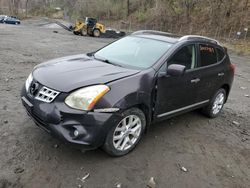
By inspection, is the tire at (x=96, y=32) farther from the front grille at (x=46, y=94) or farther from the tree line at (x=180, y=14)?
the front grille at (x=46, y=94)

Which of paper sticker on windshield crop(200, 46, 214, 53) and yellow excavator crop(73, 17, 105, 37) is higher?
paper sticker on windshield crop(200, 46, 214, 53)

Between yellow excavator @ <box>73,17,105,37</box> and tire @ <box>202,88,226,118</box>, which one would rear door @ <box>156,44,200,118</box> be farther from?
yellow excavator @ <box>73,17,105,37</box>

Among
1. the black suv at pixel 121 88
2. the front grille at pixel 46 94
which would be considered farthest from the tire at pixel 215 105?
the front grille at pixel 46 94

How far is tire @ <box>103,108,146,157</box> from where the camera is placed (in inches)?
116

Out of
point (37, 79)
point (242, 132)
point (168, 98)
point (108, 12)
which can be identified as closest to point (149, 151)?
point (168, 98)

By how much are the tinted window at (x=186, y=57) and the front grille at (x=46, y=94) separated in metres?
1.71

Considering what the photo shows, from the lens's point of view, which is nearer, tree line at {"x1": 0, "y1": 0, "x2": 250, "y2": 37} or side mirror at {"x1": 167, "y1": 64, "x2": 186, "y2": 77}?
side mirror at {"x1": 167, "y1": 64, "x2": 186, "y2": 77}

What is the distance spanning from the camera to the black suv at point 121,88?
106 inches

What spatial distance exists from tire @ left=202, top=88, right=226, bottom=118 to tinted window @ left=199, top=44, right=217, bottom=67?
705 mm

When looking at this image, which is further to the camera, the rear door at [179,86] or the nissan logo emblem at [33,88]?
the rear door at [179,86]

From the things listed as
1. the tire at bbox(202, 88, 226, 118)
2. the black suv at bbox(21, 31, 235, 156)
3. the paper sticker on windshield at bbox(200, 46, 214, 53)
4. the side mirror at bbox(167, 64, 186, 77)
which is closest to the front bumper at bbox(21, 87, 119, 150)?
the black suv at bbox(21, 31, 235, 156)

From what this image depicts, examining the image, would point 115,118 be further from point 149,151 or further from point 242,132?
point 242,132

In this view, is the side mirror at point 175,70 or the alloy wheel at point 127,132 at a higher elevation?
the side mirror at point 175,70

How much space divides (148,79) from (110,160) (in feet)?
3.87
